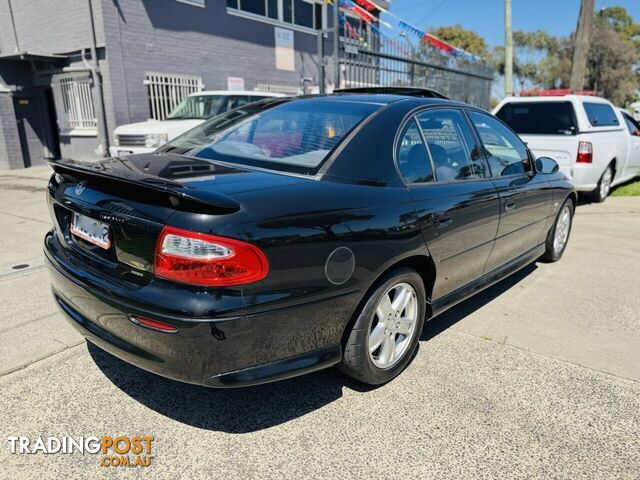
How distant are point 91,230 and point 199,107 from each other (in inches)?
312

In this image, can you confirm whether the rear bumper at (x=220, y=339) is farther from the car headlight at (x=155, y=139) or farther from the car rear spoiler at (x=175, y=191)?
the car headlight at (x=155, y=139)

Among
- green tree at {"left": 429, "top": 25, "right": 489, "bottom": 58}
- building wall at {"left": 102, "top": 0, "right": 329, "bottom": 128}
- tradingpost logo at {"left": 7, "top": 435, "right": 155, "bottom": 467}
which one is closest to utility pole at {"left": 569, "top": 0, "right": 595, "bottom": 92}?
building wall at {"left": 102, "top": 0, "right": 329, "bottom": 128}

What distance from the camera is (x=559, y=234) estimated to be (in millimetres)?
5312

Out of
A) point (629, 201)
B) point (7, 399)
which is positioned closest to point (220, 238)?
point (7, 399)

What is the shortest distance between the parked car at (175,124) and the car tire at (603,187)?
655cm

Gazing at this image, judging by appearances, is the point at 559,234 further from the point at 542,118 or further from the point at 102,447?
the point at 102,447

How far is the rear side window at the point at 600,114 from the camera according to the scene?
322 inches

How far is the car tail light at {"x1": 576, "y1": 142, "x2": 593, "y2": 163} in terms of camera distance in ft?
25.2

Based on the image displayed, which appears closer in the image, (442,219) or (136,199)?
(136,199)

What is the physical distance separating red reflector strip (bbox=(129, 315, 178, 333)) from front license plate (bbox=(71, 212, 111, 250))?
1.36 feet

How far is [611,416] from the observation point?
2670 millimetres

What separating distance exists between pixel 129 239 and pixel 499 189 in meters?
2.66

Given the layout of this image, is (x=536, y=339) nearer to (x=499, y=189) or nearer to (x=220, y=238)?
(x=499, y=189)

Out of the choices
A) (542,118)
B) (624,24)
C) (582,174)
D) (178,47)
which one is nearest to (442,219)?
(582,174)
